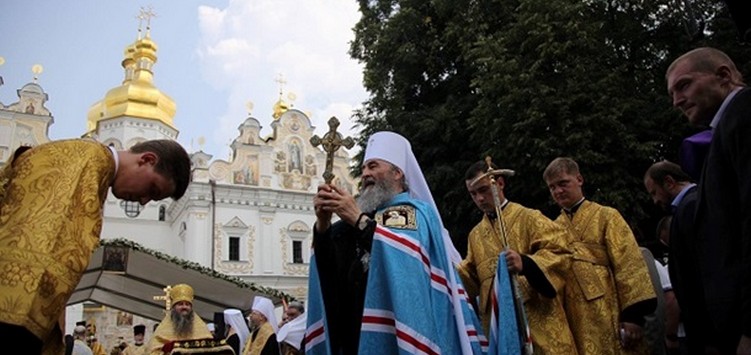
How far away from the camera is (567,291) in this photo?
16.5 feet

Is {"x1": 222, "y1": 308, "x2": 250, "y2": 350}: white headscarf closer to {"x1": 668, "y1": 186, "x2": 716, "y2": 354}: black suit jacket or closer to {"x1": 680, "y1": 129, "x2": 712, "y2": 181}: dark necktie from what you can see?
{"x1": 668, "y1": 186, "x2": 716, "y2": 354}: black suit jacket

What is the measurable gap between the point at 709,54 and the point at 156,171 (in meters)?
2.69

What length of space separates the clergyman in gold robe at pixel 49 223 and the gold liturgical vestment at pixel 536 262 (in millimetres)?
3033

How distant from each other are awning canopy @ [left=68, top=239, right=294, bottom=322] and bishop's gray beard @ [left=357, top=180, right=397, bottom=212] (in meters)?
11.4

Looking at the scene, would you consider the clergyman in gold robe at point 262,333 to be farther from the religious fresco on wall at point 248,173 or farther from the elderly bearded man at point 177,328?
the religious fresco on wall at point 248,173

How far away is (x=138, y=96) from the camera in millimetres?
48500

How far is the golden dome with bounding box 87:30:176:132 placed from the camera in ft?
158

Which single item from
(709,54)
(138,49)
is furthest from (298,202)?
(709,54)

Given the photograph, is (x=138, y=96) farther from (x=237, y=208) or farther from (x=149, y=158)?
(x=149, y=158)

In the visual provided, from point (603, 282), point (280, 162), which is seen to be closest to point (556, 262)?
point (603, 282)

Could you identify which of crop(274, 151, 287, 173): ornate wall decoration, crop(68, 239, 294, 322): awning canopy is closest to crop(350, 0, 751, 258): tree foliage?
crop(68, 239, 294, 322): awning canopy

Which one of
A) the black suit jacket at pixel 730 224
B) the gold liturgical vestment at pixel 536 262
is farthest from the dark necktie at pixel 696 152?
the gold liturgical vestment at pixel 536 262

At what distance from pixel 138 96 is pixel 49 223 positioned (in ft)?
162

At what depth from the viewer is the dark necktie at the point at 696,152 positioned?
2.98m
